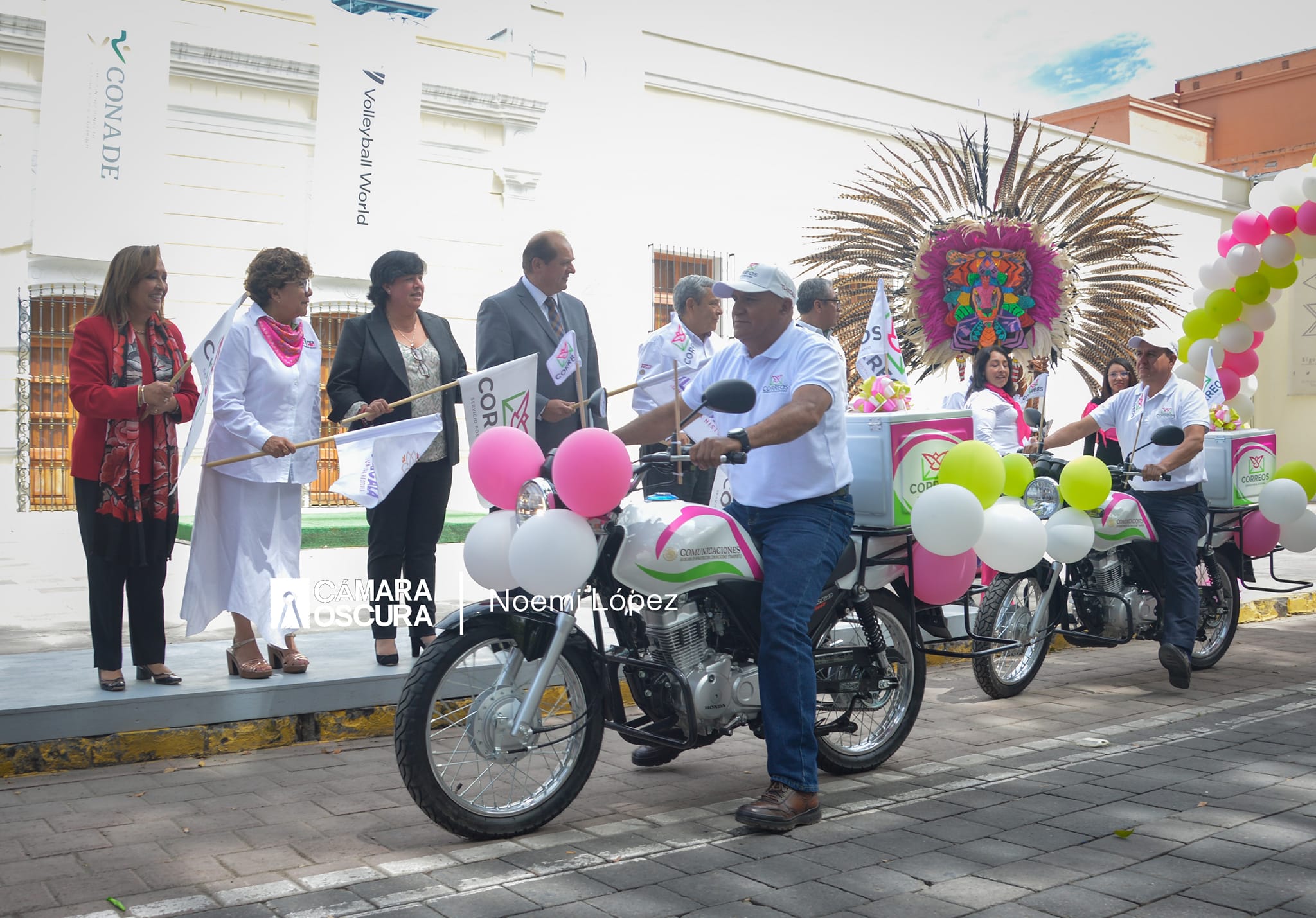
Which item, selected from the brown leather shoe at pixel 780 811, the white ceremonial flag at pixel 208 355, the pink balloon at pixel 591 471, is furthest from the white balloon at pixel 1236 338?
the white ceremonial flag at pixel 208 355

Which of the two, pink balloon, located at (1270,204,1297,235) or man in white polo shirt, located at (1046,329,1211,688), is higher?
pink balloon, located at (1270,204,1297,235)

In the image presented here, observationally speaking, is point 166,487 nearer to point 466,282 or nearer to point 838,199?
point 466,282

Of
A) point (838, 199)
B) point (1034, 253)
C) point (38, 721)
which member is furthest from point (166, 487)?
point (838, 199)

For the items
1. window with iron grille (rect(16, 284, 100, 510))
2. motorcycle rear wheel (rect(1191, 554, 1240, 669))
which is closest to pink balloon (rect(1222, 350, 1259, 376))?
motorcycle rear wheel (rect(1191, 554, 1240, 669))

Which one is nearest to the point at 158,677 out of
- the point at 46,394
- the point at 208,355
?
the point at 208,355

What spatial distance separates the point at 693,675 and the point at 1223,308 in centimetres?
779

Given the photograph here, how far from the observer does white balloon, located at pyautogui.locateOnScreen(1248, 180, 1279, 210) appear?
10.0 metres

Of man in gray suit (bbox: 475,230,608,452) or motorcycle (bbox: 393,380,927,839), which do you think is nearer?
motorcycle (bbox: 393,380,927,839)

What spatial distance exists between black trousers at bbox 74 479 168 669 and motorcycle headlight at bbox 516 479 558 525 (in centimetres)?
226

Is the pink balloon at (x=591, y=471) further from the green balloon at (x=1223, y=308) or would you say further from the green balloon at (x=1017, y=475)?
the green balloon at (x=1223, y=308)

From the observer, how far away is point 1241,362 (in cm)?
1023

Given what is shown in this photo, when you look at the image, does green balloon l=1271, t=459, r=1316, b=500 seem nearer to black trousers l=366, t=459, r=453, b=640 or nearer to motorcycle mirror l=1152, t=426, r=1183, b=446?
motorcycle mirror l=1152, t=426, r=1183, b=446

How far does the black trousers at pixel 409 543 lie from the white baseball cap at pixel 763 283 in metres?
2.26

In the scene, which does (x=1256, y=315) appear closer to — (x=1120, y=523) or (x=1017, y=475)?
(x=1120, y=523)
